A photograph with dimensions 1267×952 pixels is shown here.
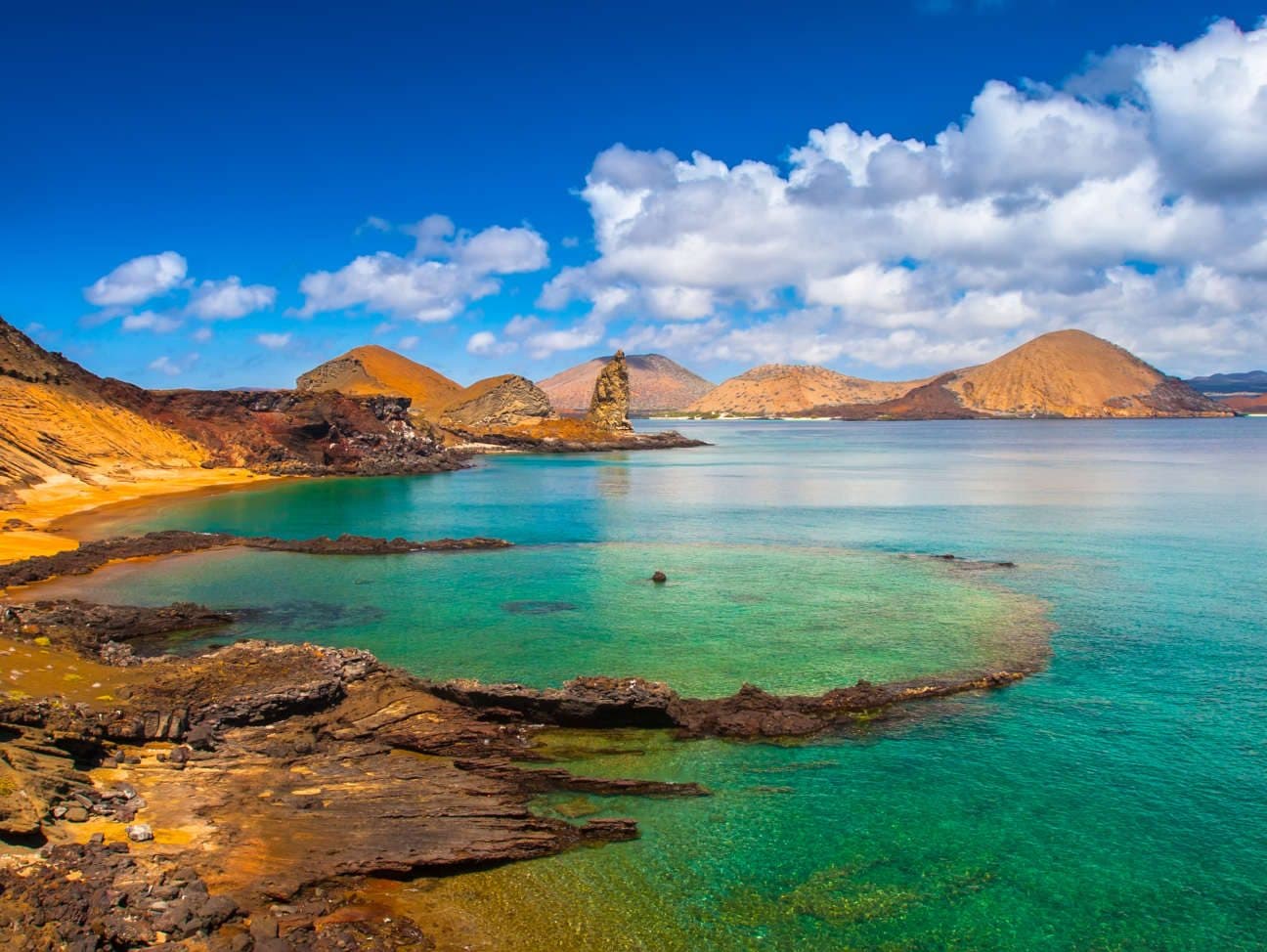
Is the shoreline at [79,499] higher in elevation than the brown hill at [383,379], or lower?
lower

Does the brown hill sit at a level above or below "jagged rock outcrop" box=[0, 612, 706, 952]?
above

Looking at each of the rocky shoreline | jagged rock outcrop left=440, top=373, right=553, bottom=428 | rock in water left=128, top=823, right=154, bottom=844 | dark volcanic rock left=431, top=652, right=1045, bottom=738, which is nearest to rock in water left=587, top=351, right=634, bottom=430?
jagged rock outcrop left=440, top=373, right=553, bottom=428

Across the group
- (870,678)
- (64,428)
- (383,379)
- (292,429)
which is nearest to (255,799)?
(870,678)

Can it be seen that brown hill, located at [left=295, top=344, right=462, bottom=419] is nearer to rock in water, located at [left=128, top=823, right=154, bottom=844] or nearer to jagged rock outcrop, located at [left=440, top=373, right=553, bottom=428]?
jagged rock outcrop, located at [left=440, top=373, right=553, bottom=428]

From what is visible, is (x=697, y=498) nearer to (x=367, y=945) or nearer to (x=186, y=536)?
(x=186, y=536)

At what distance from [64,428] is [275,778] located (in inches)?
2957

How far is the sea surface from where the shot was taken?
12.9m

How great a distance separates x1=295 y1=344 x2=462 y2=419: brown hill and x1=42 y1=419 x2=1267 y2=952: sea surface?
106 m

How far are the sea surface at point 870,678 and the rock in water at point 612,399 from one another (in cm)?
11154

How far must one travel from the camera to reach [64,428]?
74.1m

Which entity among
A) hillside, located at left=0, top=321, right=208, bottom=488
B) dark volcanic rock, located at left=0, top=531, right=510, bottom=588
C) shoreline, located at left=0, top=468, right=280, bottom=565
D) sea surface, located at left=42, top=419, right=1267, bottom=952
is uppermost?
hillside, located at left=0, top=321, right=208, bottom=488

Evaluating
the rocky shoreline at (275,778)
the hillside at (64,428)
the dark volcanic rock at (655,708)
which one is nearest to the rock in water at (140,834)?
the rocky shoreline at (275,778)

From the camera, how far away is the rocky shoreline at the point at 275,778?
1096cm

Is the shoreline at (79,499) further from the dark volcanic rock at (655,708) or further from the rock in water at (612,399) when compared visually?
the rock in water at (612,399)
